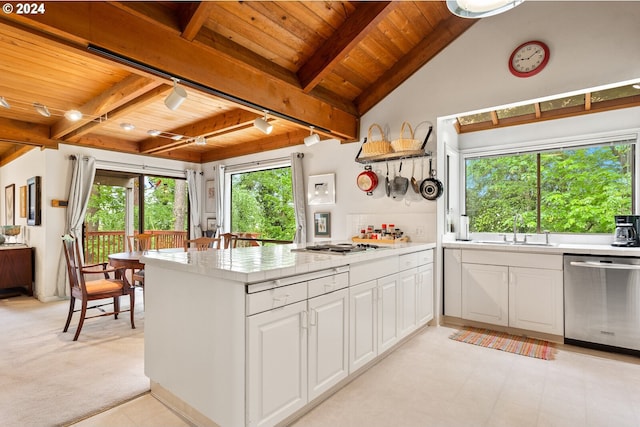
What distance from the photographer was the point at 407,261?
300 centimetres

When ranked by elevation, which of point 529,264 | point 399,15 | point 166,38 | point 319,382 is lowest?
point 319,382

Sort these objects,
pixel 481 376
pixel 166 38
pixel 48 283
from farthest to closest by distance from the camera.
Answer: pixel 48 283
pixel 481 376
pixel 166 38

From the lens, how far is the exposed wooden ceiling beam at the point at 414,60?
11.1 feet

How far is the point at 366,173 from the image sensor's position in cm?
393

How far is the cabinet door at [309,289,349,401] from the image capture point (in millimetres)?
1938

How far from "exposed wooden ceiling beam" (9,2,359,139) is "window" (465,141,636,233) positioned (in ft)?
7.88

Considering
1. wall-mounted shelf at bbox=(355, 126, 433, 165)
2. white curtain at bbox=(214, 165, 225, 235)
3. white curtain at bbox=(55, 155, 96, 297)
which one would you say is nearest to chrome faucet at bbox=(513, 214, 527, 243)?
wall-mounted shelf at bbox=(355, 126, 433, 165)

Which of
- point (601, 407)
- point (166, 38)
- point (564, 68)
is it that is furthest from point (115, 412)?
point (564, 68)

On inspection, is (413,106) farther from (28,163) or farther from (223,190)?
(28,163)

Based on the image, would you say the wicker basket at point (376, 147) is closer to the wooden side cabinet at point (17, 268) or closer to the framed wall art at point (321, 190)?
the framed wall art at point (321, 190)

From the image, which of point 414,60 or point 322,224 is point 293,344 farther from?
point 414,60

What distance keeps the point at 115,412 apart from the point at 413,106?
3.71 meters

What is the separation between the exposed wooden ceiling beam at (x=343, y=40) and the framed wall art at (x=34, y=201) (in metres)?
4.11

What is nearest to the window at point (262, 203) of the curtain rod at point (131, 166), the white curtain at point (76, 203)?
the curtain rod at point (131, 166)
